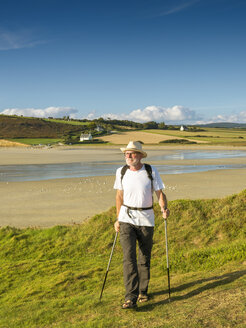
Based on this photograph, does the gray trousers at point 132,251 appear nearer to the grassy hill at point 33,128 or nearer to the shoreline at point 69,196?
the shoreline at point 69,196

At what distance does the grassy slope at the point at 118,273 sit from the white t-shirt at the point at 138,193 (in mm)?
1353

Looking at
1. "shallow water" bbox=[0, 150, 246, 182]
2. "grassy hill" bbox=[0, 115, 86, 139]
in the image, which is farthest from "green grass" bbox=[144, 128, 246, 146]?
"shallow water" bbox=[0, 150, 246, 182]

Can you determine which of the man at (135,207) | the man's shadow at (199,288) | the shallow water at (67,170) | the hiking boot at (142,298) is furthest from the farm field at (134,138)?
the hiking boot at (142,298)

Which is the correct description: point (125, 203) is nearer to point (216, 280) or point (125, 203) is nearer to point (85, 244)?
point (216, 280)

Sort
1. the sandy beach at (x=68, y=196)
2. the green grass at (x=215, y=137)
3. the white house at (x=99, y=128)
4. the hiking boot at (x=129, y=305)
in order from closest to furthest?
the hiking boot at (x=129, y=305) → the sandy beach at (x=68, y=196) → the green grass at (x=215, y=137) → the white house at (x=99, y=128)

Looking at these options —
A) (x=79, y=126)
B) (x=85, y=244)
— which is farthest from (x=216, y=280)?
(x=79, y=126)

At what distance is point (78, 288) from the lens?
7.34 meters

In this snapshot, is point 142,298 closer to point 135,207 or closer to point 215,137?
point 135,207

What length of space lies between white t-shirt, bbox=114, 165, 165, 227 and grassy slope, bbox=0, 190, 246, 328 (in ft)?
4.44

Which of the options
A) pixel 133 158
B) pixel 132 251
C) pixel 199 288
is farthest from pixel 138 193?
pixel 199 288

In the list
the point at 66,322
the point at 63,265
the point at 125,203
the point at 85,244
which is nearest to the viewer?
the point at 66,322

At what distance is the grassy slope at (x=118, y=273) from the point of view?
16.0ft

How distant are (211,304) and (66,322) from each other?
2.12 metres

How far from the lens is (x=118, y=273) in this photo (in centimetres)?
779
